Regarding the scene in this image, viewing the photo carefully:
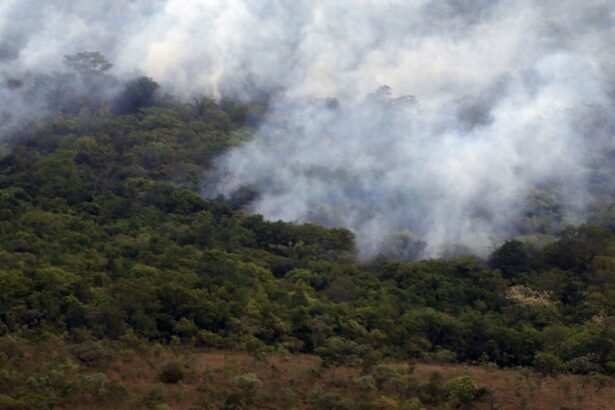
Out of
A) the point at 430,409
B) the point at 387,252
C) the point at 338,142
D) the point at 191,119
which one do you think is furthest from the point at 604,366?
the point at 191,119

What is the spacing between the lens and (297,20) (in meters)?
61.1

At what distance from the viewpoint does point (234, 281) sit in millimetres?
28406

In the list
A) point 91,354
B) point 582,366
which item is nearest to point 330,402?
point 91,354

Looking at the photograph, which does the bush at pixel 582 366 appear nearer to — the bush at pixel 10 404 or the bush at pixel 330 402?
the bush at pixel 330 402

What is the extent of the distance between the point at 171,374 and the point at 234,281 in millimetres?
7400

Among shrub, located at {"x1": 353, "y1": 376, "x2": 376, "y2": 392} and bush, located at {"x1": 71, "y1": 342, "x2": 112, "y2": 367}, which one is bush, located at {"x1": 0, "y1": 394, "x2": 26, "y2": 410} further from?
shrub, located at {"x1": 353, "y1": 376, "x2": 376, "y2": 392}

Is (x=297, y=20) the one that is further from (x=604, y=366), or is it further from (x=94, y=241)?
(x=604, y=366)

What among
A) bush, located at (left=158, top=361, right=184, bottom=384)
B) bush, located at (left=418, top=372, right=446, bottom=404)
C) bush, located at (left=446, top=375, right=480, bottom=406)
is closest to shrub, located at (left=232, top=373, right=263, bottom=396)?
bush, located at (left=158, top=361, right=184, bottom=384)

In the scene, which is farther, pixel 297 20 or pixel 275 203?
pixel 297 20

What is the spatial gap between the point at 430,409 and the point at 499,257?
13582 mm

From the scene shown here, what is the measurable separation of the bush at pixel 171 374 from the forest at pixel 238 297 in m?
0.05

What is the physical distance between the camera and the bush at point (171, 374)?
2119 cm

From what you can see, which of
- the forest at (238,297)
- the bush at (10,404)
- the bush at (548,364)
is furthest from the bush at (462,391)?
the bush at (10,404)

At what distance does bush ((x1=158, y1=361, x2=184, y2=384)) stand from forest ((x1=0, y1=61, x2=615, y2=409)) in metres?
0.05
